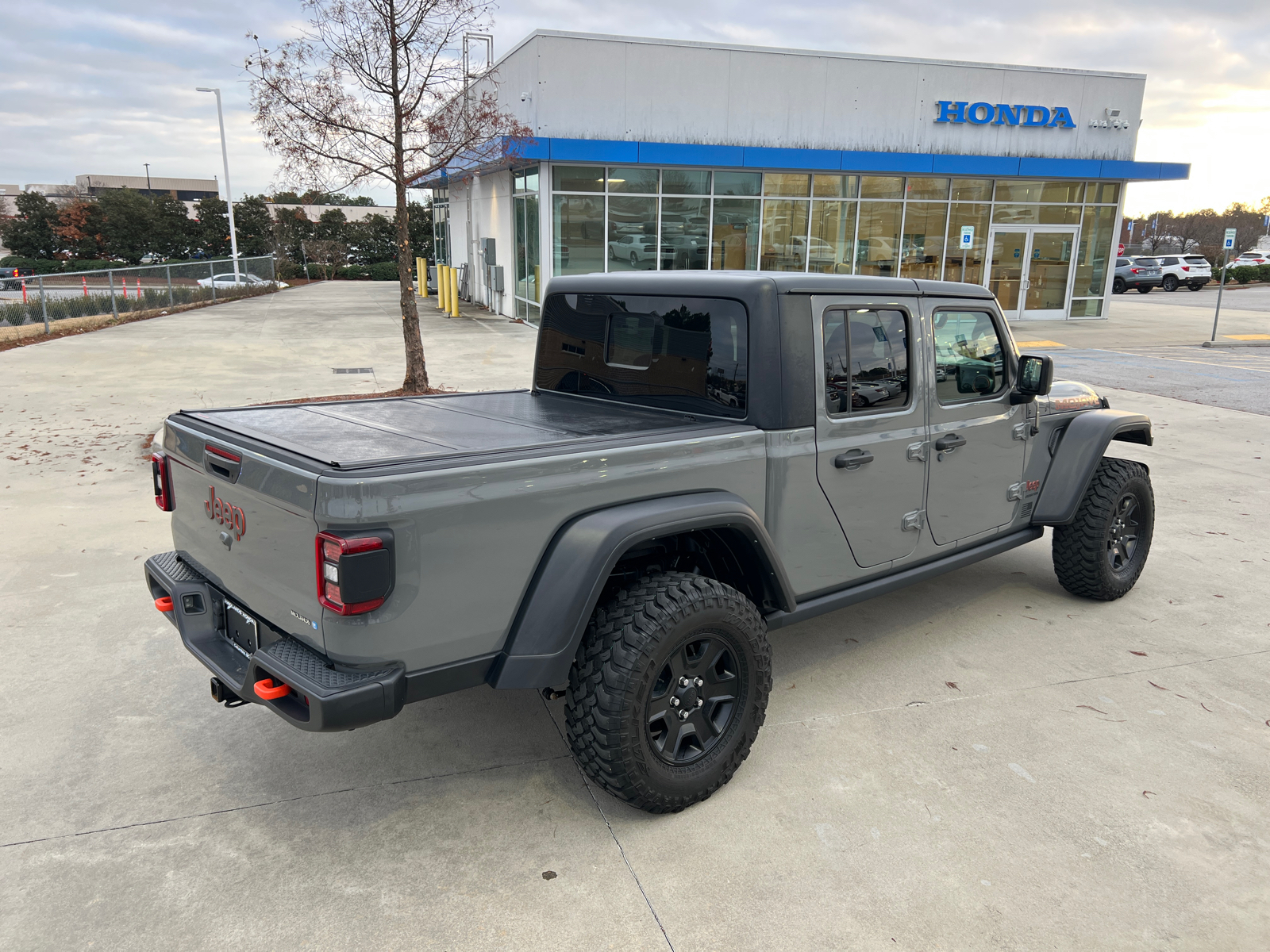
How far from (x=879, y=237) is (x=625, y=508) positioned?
69.6 ft

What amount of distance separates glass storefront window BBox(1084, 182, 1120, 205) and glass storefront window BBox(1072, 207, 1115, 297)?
0.66 feet

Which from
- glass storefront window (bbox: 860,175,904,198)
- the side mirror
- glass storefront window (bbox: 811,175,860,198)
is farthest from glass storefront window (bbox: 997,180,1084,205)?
the side mirror

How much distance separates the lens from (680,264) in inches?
805

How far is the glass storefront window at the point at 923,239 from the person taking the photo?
2223cm

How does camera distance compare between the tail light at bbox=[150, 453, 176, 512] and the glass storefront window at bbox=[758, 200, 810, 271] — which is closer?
the tail light at bbox=[150, 453, 176, 512]

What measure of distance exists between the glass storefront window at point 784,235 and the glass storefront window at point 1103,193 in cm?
820

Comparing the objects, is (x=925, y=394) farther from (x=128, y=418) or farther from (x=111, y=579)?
(x=128, y=418)

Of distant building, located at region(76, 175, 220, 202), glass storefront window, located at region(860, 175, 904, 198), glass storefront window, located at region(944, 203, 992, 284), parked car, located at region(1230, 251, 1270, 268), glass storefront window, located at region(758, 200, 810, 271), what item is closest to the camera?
glass storefront window, located at region(758, 200, 810, 271)

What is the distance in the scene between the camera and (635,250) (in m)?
19.9

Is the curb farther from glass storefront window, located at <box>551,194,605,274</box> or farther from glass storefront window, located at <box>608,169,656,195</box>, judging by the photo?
glass storefront window, located at <box>551,194,605,274</box>

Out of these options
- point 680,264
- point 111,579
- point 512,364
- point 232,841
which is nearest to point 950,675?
point 232,841

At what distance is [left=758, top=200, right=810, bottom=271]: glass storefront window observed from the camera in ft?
68.6

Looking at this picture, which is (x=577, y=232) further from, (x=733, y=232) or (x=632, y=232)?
(x=733, y=232)

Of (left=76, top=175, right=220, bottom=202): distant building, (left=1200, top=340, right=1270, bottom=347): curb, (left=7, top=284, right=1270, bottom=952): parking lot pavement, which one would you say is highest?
(left=76, top=175, right=220, bottom=202): distant building
